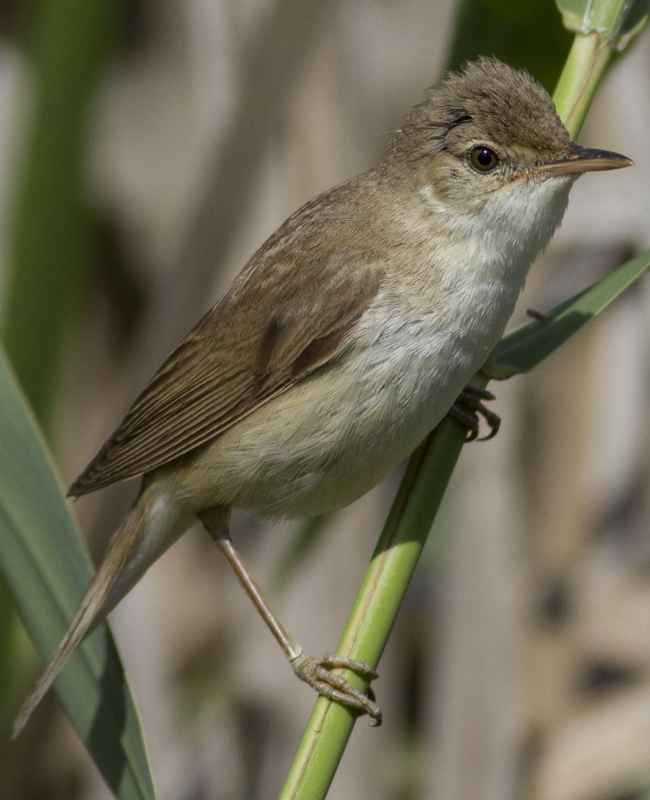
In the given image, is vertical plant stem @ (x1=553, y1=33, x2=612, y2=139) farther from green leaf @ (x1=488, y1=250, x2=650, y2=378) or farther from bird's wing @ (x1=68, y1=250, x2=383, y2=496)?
bird's wing @ (x1=68, y1=250, x2=383, y2=496)

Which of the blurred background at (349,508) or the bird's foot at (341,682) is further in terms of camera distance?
the blurred background at (349,508)

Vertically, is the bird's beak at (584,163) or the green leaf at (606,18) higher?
the green leaf at (606,18)

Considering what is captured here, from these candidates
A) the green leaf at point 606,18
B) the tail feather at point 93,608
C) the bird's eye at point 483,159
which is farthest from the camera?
the bird's eye at point 483,159

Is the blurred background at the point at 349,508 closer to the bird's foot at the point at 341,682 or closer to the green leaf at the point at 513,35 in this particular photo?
the green leaf at the point at 513,35

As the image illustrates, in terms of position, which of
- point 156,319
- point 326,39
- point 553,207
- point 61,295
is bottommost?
point 156,319

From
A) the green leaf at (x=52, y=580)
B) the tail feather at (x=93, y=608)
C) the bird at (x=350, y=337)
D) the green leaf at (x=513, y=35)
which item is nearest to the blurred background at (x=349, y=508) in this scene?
the green leaf at (x=513, y=35)

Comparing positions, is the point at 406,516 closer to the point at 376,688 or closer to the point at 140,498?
the point at 140,498

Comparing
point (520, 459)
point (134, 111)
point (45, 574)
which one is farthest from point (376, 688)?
point (134, 111)

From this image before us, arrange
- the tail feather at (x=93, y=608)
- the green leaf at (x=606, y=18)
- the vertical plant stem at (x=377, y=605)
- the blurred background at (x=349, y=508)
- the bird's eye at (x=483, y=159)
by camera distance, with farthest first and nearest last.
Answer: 1. the blurred background at (x=349, y=508)
2. the bird's eye at (x=483, y=159)
3. the green leaf at (x=606, y=18)
4. the tail feather at (x=93, y=608)
5. the vertical plant stem at (x=377, y=605)
